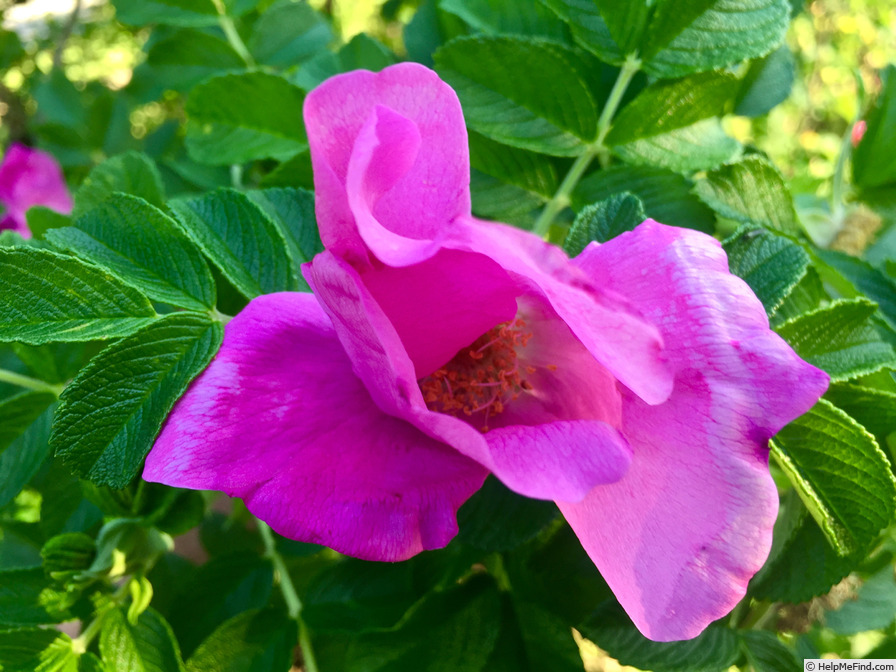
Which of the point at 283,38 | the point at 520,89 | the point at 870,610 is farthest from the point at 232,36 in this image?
the point at 870,610

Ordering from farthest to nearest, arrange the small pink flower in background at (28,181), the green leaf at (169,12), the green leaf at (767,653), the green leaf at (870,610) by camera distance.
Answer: the small pink flower in background at (28,181)
the green leaf at (169,12)
the green leaf at (870,610)
the green leaf at (767,653)

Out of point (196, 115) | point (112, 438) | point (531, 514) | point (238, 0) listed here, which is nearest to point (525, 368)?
point (531, 514)

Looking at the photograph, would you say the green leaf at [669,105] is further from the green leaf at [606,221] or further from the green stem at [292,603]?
the green stem at [292,603]

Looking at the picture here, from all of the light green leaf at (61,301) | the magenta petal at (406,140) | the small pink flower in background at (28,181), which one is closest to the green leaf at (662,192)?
the magenta petal at (406,140)

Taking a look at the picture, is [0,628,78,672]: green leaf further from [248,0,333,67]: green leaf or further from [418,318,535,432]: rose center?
[248,0,333,67]: green leaf

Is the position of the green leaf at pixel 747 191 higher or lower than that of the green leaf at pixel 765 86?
lower

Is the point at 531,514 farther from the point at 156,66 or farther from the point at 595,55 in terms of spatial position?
the point at 156,66

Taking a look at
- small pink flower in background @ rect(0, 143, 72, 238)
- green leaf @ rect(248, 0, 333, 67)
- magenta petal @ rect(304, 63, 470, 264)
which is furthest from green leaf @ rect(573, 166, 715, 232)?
small pink flower in background @ rect(0, 143, 72, 238)
